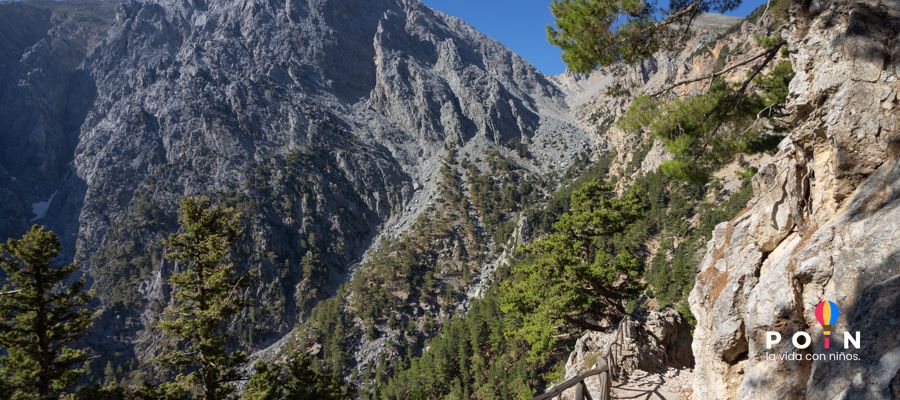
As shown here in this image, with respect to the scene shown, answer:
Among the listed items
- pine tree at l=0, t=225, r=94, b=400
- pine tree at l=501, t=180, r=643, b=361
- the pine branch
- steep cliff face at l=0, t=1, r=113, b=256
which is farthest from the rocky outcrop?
steep cliff face at l=0, t=1, r=113, b=256

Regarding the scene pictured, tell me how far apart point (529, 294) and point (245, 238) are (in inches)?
4152

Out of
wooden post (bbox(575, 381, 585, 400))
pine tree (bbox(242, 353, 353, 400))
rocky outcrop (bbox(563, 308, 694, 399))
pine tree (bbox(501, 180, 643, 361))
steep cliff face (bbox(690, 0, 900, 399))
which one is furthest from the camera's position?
pine tree (bbox(501, 180, 643, 361))

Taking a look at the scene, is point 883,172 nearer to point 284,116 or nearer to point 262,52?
point 284,116

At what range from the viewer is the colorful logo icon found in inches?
230

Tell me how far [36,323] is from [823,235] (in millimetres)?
18359

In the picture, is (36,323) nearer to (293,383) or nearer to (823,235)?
(293,383)

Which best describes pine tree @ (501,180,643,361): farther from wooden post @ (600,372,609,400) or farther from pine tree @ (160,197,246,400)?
pine tree @ (160,197,246,400)

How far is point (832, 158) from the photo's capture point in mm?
7480

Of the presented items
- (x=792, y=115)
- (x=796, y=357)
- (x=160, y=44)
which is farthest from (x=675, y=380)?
(x=160, y=44)

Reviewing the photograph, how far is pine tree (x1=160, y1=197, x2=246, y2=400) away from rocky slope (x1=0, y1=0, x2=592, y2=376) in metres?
84.5

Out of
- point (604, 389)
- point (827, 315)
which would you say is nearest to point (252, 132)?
point (604, 389)

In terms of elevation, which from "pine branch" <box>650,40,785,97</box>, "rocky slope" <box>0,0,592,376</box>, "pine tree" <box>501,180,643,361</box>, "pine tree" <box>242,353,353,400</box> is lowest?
"pine tree" <box>242,353,353,400</box>

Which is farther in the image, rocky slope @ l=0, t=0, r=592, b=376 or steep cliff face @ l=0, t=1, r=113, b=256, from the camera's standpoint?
steep cliff face @ l=0, t=1, r=113, b=256

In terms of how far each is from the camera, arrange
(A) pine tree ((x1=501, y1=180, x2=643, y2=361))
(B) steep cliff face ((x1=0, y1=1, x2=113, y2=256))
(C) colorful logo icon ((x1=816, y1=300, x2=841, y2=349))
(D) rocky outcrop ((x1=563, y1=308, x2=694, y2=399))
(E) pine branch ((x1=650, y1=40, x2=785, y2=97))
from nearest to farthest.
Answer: (C) colorful logo icon ((x1=816, y1=300, x2=841, y2=349)) < (E) pine branch ((x1=650, y1=40, x2=785, y2=97)) < (D) rocky outcrop ((x1=563, y1=308, x2=694, y2=399)) < (A) pine tree ((x1=501, y1=180, x2=643, y2=361)) < (B) steep cliff face ((x1=0, y1=1, x2=113, y2=256))
